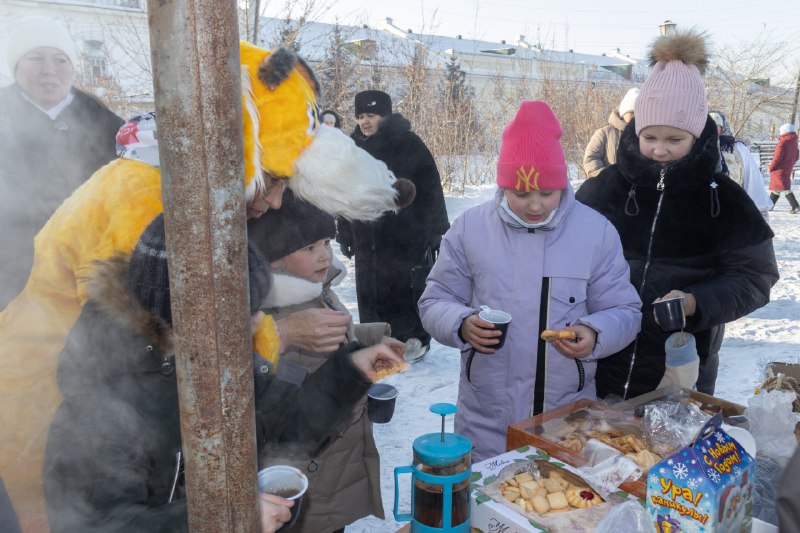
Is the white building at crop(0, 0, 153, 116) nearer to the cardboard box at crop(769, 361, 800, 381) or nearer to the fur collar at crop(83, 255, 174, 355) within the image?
the fur collar at crop(83, 255, 174, 355)

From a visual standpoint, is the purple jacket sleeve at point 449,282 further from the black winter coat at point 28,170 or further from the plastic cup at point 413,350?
the plastic cup at point 413,350

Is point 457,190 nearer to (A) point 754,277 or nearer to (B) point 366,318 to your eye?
(B) point 366,318

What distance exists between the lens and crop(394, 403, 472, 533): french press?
1.36 m

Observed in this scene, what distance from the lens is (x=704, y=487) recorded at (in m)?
1.21

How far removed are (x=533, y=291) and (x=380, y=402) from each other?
0.70 m

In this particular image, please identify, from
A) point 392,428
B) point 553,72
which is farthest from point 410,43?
point 392,428

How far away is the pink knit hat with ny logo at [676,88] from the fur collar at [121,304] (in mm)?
2112

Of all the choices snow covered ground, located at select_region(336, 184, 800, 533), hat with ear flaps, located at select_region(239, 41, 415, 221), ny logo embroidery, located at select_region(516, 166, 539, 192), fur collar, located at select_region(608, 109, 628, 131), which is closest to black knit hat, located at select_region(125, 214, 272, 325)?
hat with ear flaps, located at select_region(239, 41, 415, 221)

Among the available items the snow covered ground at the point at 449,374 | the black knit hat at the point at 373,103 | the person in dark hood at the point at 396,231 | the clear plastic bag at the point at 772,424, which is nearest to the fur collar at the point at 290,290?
the clear plastic bag at the point at 772,424

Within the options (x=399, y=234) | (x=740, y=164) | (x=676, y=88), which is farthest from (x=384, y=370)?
(x=740, y=164)

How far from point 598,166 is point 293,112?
5818mm

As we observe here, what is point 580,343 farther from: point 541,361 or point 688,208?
point 688,208

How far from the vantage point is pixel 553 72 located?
52.0ft

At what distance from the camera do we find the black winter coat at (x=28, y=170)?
4.25 ft
